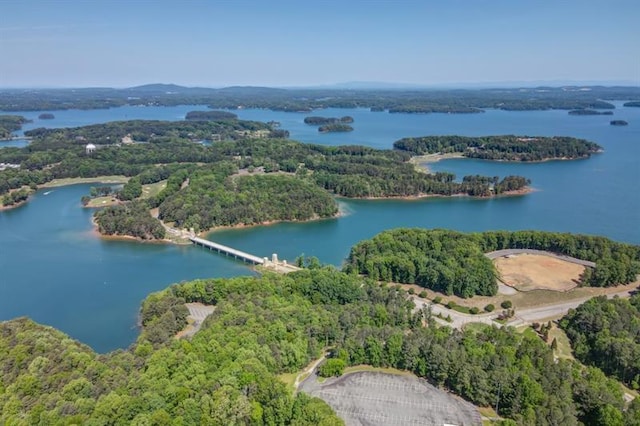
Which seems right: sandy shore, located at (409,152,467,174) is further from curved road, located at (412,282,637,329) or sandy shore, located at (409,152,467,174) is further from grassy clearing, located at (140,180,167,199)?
curved road, located at (412,282,637,329)

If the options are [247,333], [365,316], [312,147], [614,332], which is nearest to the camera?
[247,333]

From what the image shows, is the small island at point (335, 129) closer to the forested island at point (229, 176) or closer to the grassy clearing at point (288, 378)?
the forested island at point (229, 176)

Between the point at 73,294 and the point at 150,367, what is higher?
the point at 150,367

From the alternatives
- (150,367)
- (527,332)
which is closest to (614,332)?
(527,332)

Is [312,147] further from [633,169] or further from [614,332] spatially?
[614,332]

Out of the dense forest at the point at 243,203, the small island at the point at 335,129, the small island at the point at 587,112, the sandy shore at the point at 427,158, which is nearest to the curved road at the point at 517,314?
the dense forest at the point at 243,203

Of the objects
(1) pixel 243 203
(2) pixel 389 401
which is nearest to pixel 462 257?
(2) pixel 389 401
